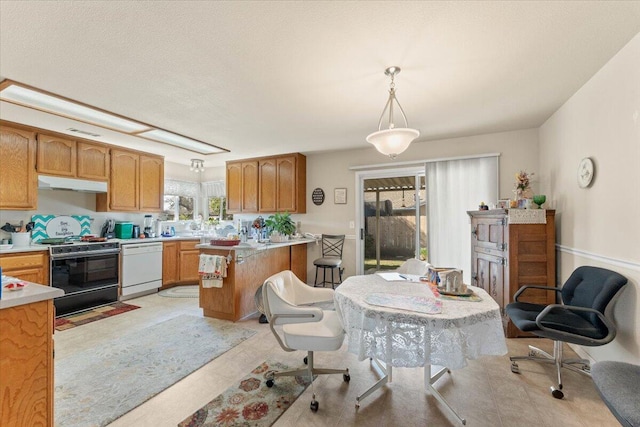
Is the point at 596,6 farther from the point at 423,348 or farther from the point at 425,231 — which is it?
the point at 425,231

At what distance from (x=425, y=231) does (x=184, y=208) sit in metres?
5.01

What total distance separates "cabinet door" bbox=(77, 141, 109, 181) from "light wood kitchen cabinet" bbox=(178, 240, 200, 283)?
166 centimetres

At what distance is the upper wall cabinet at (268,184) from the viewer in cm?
492

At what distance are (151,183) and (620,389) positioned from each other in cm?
591

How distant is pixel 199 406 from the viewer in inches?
74.2

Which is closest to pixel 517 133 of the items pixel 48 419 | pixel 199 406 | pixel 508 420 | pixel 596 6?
pixel 596 6

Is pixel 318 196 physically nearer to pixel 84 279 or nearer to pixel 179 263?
pixel 179 263

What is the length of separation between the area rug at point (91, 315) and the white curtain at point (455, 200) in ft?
14.8

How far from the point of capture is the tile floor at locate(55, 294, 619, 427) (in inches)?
69.0

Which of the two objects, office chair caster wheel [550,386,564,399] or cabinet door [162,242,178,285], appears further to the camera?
cabinet door [162,242,178,285]

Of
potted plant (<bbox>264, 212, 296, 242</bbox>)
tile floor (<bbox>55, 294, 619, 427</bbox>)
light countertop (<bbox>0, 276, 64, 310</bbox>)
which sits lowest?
tile floor (<bbox>55, 294, 619, 427</bbox>)

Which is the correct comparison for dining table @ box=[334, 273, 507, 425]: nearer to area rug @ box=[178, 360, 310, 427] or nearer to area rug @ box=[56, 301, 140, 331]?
area rug @ box=[178, 360, 310, 427]

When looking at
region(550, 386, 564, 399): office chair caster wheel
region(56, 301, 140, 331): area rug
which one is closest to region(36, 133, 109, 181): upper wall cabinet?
region(56, 301, 140, 331): area rug

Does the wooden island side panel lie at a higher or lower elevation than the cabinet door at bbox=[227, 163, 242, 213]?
lower
